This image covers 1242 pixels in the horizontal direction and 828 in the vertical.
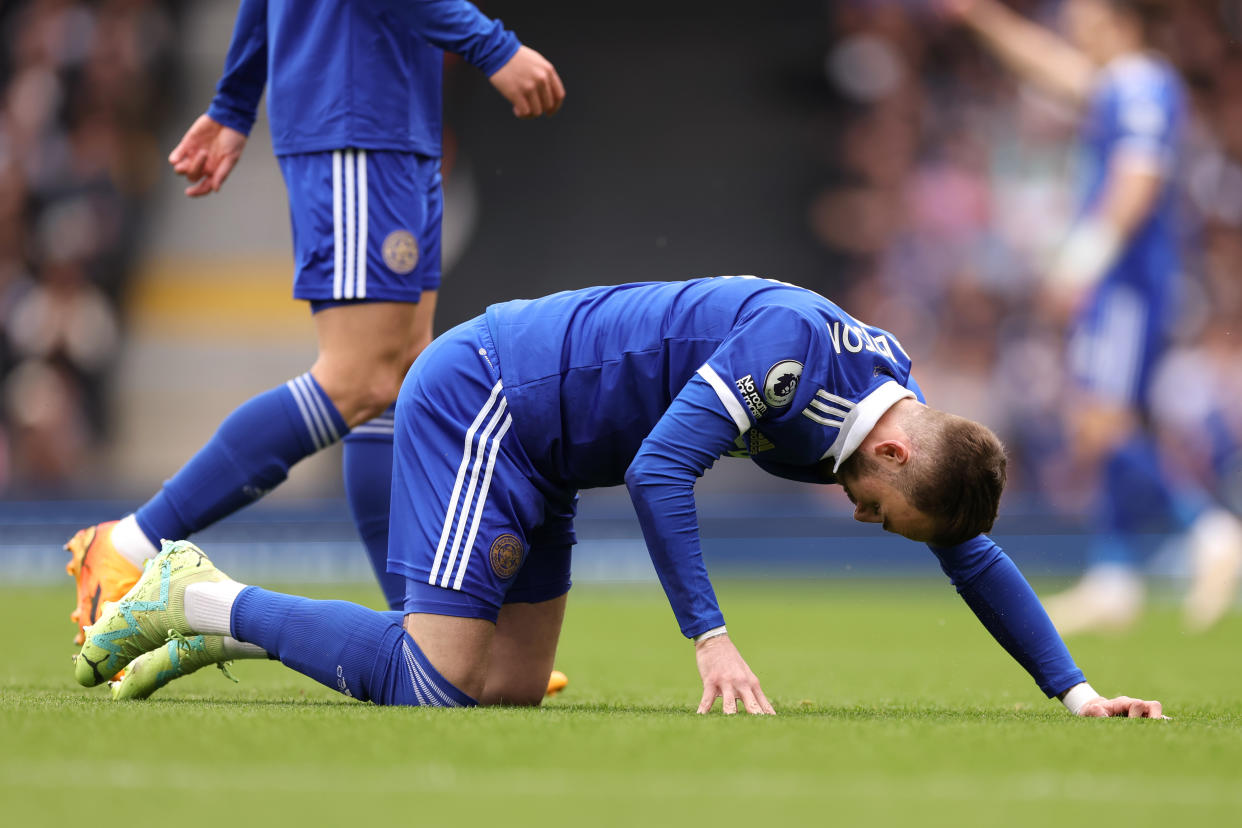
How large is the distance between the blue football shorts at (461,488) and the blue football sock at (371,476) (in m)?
0.61

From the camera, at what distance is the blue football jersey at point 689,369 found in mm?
2912

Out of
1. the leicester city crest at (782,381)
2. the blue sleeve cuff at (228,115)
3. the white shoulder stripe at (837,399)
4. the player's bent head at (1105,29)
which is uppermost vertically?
the player's bent head at (1105,29)

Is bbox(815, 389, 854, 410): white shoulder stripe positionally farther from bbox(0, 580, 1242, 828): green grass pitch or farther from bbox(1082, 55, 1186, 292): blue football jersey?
bbox(1082, 55, 1186, 292): blue football jersey

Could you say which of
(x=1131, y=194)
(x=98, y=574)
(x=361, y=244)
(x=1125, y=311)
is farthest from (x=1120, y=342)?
(x=98, y=574)

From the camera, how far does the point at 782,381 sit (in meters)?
2.89

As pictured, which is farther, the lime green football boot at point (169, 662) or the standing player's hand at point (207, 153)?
the standing player's hand at point (207, 153)

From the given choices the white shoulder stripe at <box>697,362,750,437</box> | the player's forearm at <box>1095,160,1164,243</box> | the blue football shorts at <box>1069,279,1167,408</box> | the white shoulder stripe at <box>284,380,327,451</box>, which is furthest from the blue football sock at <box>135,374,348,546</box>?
the player's forearm at <box>1095,160,1164,243</box>

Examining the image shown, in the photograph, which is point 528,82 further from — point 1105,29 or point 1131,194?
point 1105,29

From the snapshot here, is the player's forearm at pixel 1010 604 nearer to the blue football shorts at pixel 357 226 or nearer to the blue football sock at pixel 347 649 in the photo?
the blue football sock at pixel 347 649

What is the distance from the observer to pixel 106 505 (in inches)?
437

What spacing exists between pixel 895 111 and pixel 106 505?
6.82 m

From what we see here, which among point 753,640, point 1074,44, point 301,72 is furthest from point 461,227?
point 301,72

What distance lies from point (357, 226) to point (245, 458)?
634 millimetres

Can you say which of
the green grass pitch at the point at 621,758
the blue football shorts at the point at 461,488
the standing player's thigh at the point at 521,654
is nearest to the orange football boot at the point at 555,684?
the green grass pitch at the point at 621,758
